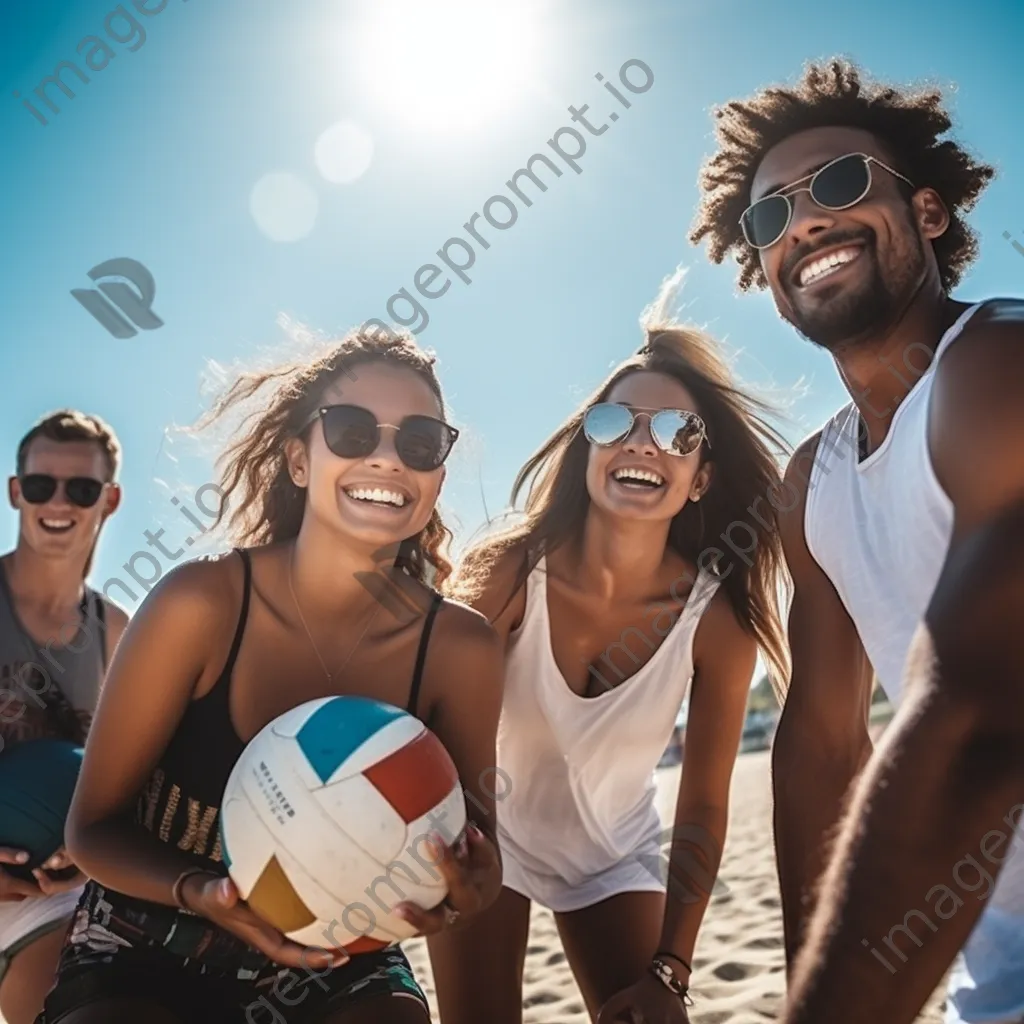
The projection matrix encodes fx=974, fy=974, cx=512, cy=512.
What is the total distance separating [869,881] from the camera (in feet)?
4.28

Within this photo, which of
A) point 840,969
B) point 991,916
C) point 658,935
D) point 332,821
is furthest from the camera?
point 658,935

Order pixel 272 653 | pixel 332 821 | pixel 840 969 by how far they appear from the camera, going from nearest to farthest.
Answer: pixel 840 969
pixel 332 821
pixel 272 653

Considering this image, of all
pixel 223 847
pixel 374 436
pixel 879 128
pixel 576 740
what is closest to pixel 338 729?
pixel 223 847

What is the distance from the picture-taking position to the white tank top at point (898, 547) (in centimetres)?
203

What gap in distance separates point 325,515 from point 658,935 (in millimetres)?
2161

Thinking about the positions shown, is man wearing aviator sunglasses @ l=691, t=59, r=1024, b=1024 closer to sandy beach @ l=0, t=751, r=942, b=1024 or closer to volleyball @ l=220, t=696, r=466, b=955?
volleyball @ l=220, t=696, r=466, b=955

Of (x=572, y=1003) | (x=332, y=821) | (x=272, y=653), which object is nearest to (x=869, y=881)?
(x=332, y=821)

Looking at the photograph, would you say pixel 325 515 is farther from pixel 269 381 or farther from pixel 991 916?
pixel 991 916

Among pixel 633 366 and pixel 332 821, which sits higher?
pixel 633 366

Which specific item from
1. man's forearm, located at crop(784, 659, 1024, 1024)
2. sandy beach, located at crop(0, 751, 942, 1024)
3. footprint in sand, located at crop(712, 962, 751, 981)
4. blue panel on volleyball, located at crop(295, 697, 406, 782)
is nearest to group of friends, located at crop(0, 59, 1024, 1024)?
man's forearm, located at crop(784, 659, 1024, 1024)

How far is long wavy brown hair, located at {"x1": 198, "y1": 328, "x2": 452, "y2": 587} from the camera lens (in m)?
3.52

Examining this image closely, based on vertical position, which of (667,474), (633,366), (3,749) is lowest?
(3,749)

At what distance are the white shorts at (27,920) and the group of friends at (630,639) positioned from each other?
1cm

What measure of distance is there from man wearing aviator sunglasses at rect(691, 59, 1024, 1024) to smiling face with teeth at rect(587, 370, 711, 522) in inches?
26.9
